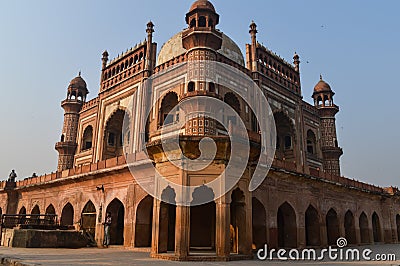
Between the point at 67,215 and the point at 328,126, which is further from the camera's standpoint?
the point at 328,126

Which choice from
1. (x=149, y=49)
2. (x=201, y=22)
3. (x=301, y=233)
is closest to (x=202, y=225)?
(x=301, y=233)

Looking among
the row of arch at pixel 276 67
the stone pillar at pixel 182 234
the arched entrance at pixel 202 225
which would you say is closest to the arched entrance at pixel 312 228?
the arched entrance at pixel 202 225

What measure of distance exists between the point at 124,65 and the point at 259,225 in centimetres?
1646

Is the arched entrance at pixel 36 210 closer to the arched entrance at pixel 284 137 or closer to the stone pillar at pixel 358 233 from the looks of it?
the arched entrance at pixel 284 137

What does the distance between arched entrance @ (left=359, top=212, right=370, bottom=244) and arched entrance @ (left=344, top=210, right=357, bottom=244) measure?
1.11m

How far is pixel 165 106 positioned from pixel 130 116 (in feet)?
9.70

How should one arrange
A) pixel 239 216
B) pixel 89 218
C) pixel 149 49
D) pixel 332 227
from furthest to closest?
1. pixel 149 49
2. pixel 332 227
3. pixel 89 218
4. pixel 239 216

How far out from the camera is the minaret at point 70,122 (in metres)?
27.8

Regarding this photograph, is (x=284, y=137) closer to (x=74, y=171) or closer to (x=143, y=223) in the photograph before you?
(x=74, y=171)

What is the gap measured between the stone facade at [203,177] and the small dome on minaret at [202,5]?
58mm

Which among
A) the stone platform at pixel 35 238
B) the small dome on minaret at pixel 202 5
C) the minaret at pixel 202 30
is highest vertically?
the small dome on minaret at pixel 202 5

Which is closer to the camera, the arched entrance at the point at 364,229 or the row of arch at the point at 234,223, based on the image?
the row of arch at the point at 234,223

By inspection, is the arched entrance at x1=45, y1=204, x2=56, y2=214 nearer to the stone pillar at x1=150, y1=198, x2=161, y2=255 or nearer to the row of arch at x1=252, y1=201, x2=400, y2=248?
the row of arch at x1=252, y1=201, x2=400, y2=248

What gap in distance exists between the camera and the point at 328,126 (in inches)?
1138
